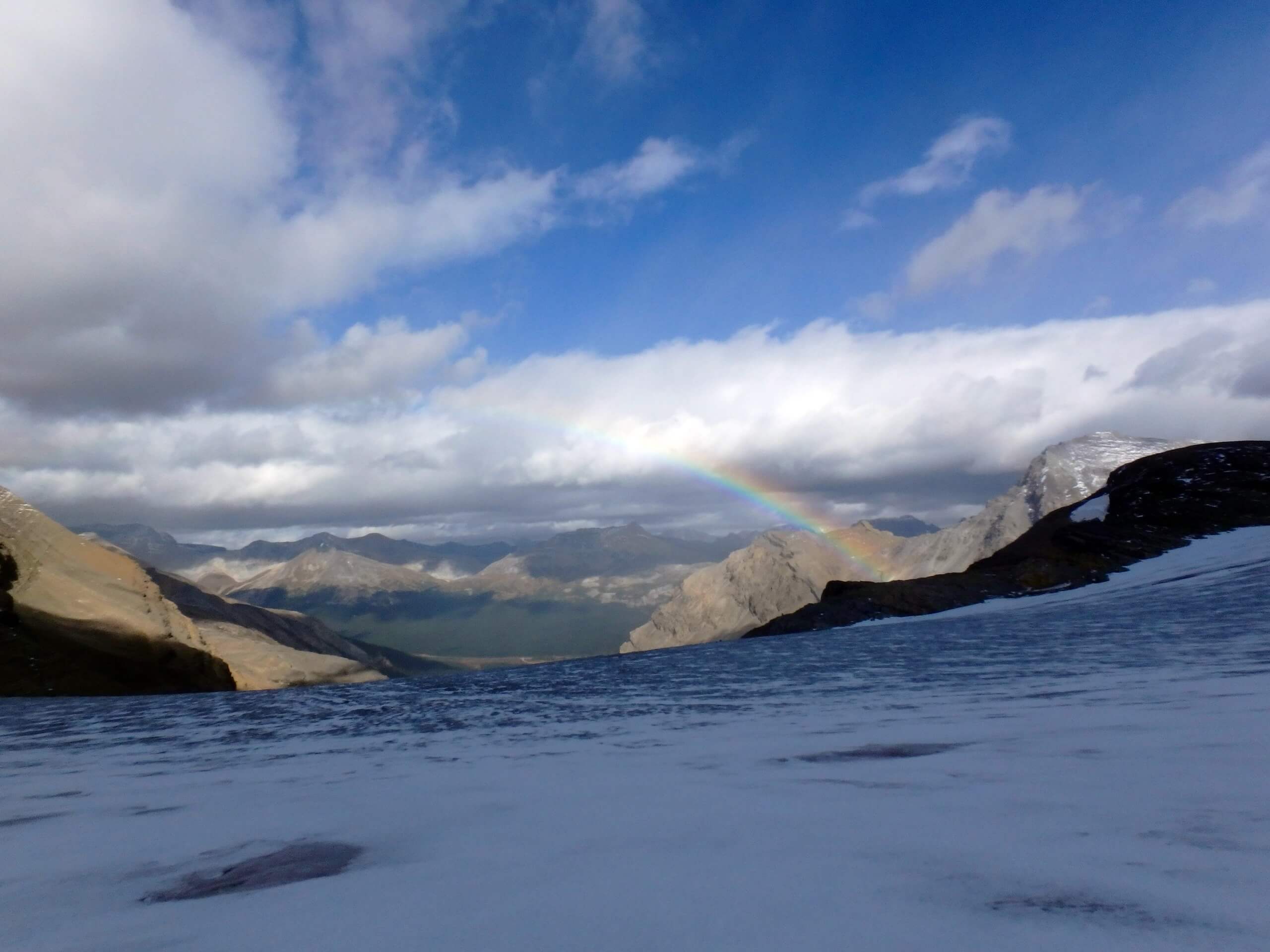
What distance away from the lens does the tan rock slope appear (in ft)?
170

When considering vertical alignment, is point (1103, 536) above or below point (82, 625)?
above

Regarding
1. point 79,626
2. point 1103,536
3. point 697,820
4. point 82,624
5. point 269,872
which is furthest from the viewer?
point 82,624

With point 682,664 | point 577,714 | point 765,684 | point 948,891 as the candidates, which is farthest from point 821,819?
point 682,664

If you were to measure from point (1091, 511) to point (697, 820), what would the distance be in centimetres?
6058

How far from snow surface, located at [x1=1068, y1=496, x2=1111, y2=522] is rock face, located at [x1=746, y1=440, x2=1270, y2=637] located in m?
0.10

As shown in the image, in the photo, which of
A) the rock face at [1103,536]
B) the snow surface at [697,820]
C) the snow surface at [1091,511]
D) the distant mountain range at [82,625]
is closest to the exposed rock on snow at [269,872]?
the snow surface at [697,820]

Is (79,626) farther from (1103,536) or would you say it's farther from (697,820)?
(1103,536)

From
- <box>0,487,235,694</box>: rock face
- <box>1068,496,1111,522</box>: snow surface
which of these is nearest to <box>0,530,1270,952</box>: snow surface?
<box>1068,496,1111,522</box>: snow surface

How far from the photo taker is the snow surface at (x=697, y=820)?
3449mm

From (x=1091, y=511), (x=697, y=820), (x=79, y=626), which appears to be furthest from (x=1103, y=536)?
(x=79, y=626)

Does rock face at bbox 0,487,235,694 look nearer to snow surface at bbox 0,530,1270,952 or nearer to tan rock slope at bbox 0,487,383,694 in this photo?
tan rock slope at bbox 0,487,383,694

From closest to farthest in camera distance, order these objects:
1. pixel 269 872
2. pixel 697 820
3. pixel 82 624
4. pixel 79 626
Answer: pixel 269 872, pixel 697 820, pixel 79 626, pixel 82 624

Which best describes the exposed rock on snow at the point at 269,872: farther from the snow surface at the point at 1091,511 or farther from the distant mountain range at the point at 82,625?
the snow surface at the point at 1091,511

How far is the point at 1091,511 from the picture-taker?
55500mm
